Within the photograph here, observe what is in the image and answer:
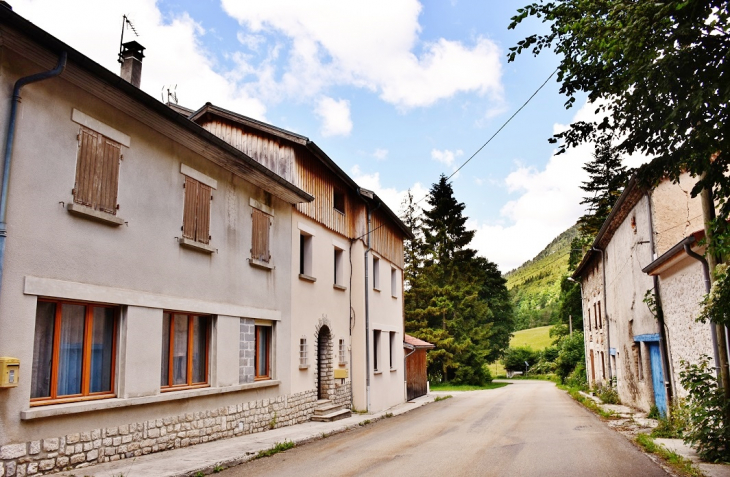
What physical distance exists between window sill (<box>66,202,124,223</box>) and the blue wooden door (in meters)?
13.3

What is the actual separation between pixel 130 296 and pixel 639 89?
7.76 m

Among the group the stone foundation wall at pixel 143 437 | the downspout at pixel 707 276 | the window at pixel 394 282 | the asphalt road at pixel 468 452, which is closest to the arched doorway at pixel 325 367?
the asphalt road at pixel 468 452

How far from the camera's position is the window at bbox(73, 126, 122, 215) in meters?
8.24

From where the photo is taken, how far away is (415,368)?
1070 inches

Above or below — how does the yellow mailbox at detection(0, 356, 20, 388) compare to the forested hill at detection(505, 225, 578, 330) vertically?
below

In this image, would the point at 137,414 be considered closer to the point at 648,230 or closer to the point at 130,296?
the point at 130,296

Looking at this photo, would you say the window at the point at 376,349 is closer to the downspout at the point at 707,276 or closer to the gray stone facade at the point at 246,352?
the gray stone facade at the point at 246,352

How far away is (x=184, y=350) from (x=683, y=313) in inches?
423

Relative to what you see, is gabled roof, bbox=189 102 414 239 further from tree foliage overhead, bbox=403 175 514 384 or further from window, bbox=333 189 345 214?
tree foliage overhead, bbox=403 175 514 384

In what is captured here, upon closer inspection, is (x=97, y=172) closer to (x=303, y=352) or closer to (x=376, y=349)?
(x=303, y=352)

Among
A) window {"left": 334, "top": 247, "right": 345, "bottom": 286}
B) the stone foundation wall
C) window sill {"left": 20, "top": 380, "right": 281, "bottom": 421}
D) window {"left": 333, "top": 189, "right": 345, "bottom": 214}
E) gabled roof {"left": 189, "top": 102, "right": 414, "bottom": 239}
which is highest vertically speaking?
gabled roof {"left": 189, "top": 102, "right": 414, "bottom": 239}

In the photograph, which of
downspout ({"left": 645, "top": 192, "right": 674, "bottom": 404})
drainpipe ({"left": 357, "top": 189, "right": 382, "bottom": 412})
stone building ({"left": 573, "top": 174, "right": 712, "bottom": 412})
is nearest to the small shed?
drainpipe ({"left": 357, "top": 189, "right": 382, "bottom": 412})

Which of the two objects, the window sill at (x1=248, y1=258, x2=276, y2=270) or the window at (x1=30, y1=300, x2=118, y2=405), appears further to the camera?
the window sill at (x1=248, y1=258, x2=276, y2=270)

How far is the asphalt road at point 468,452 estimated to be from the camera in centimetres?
849
